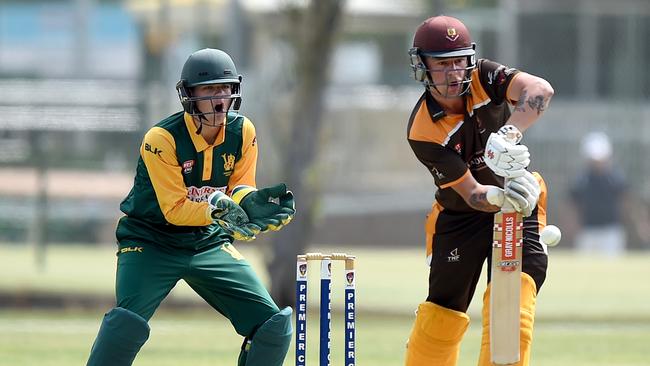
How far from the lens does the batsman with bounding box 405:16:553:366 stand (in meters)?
6.48

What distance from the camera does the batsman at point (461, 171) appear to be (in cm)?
648

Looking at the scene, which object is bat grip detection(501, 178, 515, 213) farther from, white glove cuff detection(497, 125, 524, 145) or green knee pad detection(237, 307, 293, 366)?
green knee pad detection(237, 307, 293, 366)

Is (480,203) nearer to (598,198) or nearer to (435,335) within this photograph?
(435,335)

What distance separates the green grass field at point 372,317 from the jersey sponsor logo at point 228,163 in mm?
2857

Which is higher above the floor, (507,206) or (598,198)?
(507,206)

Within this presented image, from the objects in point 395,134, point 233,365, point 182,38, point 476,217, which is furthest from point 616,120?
point 476,217

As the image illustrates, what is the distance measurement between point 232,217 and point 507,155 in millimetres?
1254

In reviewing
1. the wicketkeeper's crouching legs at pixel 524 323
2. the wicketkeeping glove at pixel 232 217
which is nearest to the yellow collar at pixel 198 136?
the wicketkeeping glove at pixel 232 217

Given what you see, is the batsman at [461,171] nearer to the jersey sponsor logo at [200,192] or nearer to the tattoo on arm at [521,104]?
the tattoo on arm at [521,104]

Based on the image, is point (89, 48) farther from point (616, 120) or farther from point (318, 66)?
point (318, 66)

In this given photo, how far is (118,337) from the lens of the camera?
6352mm

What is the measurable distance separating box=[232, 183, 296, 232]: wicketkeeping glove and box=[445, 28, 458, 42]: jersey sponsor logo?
3.33ft

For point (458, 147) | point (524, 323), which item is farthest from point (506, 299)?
point (458, 147)

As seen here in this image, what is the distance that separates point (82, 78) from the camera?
22.4 meters
